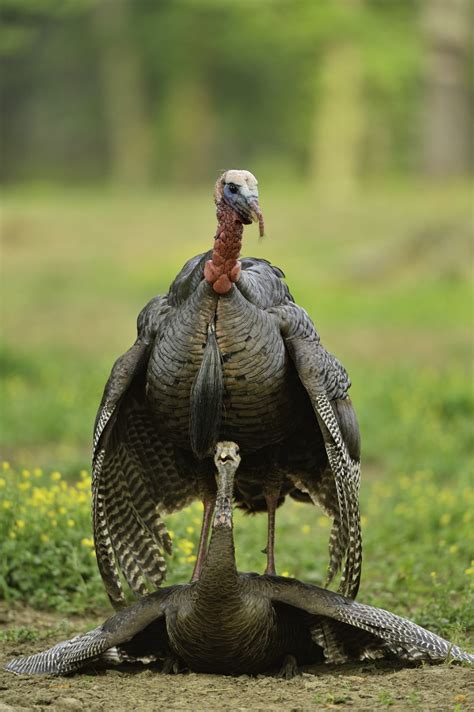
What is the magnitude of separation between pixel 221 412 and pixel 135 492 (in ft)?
3.44

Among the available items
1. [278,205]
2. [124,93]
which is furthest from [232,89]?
[278,205]

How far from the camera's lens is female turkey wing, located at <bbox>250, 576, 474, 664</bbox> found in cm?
584

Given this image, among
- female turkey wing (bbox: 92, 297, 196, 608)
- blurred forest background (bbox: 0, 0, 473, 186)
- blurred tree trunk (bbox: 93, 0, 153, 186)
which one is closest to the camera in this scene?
female turkey wing (bbox: 92, 297, 196, 608)

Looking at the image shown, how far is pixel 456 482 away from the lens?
9.85 m

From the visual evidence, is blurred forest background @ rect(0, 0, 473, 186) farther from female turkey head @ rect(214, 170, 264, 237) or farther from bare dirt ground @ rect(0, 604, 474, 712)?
bare dirt ground @ rect(0, 604, 474, 712)

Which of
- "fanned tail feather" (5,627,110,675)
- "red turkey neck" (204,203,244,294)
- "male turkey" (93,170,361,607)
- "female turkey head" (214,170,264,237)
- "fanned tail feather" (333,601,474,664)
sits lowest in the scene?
"fanned tail feather" (5,627,110,675)

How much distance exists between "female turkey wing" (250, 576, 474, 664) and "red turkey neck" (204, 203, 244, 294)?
131 centimetres

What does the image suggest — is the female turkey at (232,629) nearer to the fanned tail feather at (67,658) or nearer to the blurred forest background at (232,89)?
the fanned tail feather at (67,658)

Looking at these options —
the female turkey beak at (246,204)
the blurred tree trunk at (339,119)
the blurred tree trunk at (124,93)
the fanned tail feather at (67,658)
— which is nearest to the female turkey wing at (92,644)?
the fanned tail feather at (67,658)

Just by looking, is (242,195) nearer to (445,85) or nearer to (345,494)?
(345,494)

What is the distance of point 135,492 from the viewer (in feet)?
22.0

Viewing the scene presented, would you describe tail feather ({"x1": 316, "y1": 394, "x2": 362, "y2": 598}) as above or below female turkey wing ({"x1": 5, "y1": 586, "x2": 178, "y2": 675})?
above

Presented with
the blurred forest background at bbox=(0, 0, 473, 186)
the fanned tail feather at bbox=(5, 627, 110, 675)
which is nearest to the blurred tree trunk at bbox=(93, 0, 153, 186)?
the blurred forest background at bbox=(0, 0, 473, 186)

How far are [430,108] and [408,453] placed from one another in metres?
18.9
